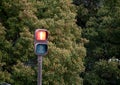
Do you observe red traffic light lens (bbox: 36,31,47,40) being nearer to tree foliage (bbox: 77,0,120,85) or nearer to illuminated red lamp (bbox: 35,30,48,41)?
illuminated red lamp (bbox: 35,30,48,41)

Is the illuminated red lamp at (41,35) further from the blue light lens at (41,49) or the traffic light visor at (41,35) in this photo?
the blue light lens at (41,49)

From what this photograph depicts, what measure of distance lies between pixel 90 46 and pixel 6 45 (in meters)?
8.03

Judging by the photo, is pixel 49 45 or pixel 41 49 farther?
pixel 49 45

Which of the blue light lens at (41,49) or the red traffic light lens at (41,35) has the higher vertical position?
the red traffic light lens at (41,35)

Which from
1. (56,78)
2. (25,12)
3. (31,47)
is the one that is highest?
(25,12)

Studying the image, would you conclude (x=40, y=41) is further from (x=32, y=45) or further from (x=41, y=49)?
(x=32, y=45)

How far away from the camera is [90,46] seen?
23.6m

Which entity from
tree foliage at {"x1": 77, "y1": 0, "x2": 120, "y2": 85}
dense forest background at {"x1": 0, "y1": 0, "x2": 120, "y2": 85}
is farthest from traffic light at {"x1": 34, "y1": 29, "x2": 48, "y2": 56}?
tree foliage at {"x1": 77, "y1": 0, "x2": 120, "y2": 85}

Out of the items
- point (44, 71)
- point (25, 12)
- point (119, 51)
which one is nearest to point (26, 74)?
point (44, 71)

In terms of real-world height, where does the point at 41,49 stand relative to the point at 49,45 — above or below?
above

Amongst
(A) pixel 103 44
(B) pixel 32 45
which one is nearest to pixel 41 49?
(B) pixel 32 45

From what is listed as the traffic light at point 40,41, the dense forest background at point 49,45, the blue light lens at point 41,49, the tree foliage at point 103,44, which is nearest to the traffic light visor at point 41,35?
the traffic light at point 40,41

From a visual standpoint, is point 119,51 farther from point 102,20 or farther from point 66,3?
point 66,3

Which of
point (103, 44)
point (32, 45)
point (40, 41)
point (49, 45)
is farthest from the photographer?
point (103, 44)
